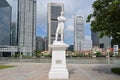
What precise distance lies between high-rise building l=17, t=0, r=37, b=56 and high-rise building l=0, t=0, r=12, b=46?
252 inches

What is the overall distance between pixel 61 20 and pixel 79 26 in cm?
12642

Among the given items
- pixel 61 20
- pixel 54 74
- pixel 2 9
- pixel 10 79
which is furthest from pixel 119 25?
pixel 2 9

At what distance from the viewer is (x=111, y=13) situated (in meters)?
16.1

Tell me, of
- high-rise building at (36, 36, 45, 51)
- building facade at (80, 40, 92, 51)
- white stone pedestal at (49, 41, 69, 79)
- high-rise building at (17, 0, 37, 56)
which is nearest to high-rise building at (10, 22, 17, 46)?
high-rise building at (17, 0, 37, 56)

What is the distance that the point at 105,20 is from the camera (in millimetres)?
17031

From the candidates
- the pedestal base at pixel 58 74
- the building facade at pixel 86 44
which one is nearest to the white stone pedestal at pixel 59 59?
the pedestal base at pixel 58 74

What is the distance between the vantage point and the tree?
16438 mm

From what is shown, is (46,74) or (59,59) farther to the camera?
(46,74)

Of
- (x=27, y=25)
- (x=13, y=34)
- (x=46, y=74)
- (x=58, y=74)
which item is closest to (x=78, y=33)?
→ (x=13, y=34)

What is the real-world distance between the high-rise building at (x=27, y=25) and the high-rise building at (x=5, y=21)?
21.0ft

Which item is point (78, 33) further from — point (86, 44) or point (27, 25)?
point (27, 25)

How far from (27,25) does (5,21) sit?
1172cm

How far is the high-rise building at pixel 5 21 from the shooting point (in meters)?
107

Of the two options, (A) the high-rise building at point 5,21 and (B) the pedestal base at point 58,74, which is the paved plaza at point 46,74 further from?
(A) the high-rise building at point 5,21
